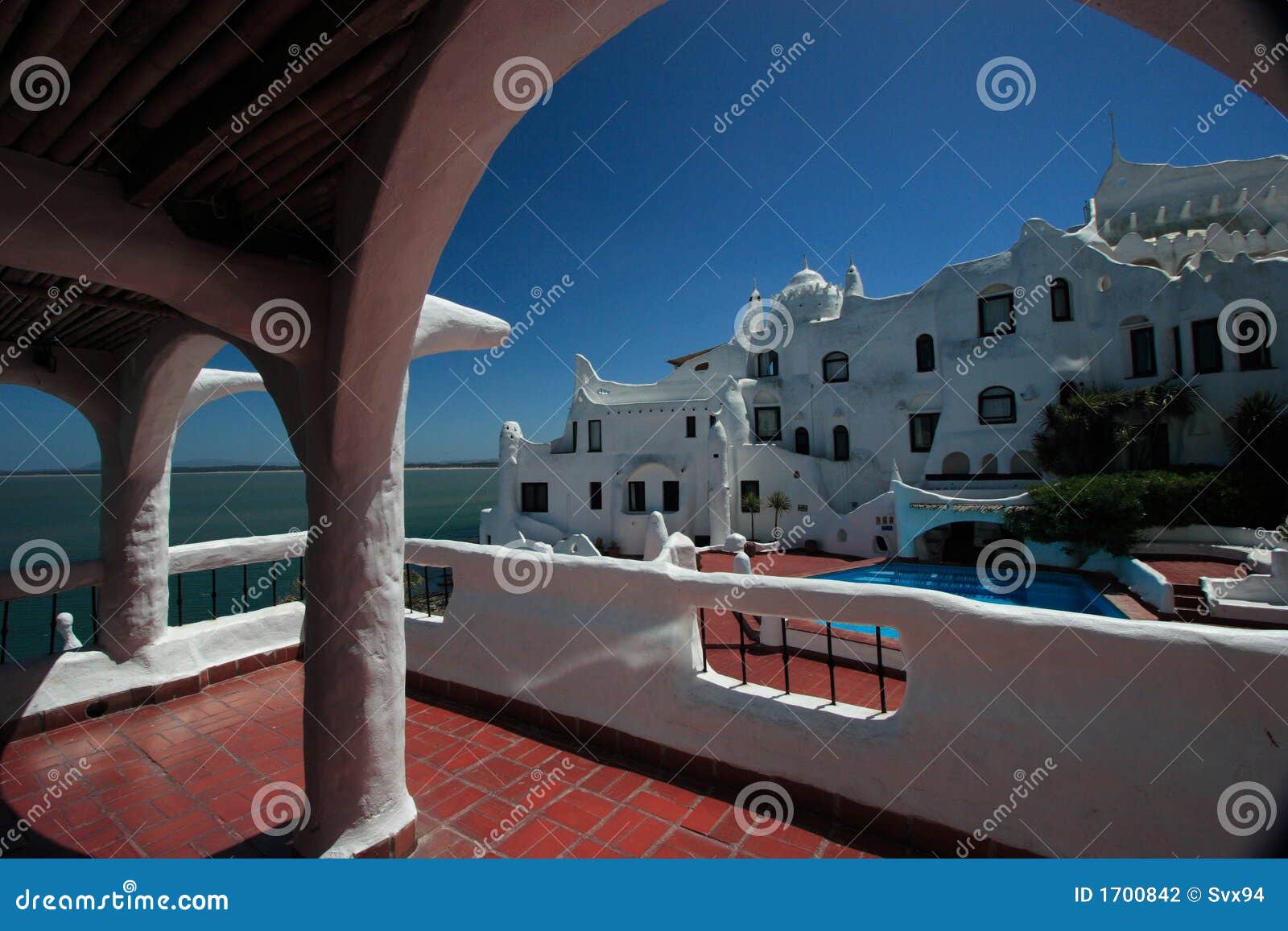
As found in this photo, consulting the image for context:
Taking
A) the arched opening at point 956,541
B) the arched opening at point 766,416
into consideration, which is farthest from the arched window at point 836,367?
the arched opening at point 956,541

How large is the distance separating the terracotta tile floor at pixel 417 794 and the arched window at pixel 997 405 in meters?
20.9

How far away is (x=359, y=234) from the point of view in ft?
7.47

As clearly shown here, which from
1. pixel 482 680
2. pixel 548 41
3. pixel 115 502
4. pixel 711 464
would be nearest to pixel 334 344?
pixel 548 41

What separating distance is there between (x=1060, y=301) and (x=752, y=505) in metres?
12.5

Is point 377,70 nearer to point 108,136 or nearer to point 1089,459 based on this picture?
point 108,136

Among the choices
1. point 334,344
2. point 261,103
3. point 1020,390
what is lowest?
point 334,344

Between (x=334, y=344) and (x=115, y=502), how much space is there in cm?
393

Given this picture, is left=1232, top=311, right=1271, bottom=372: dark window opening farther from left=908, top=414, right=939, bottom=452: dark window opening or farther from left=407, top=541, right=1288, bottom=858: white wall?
left=407, top=541, right=1288, bottom=858: white wall

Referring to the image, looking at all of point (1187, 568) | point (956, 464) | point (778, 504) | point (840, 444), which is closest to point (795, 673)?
point (1187, 568)

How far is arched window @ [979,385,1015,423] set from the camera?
1992cm

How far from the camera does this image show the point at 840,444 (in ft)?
77.5

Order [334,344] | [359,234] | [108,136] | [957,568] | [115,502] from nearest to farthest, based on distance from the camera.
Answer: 1. [108,136]
2. [359,234]
3. [334,344]
4. [115,502]
5. [957,568]

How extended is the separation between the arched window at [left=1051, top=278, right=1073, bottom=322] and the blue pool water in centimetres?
900

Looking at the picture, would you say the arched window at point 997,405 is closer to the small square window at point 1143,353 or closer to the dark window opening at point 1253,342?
the small square window at point 1143,353
